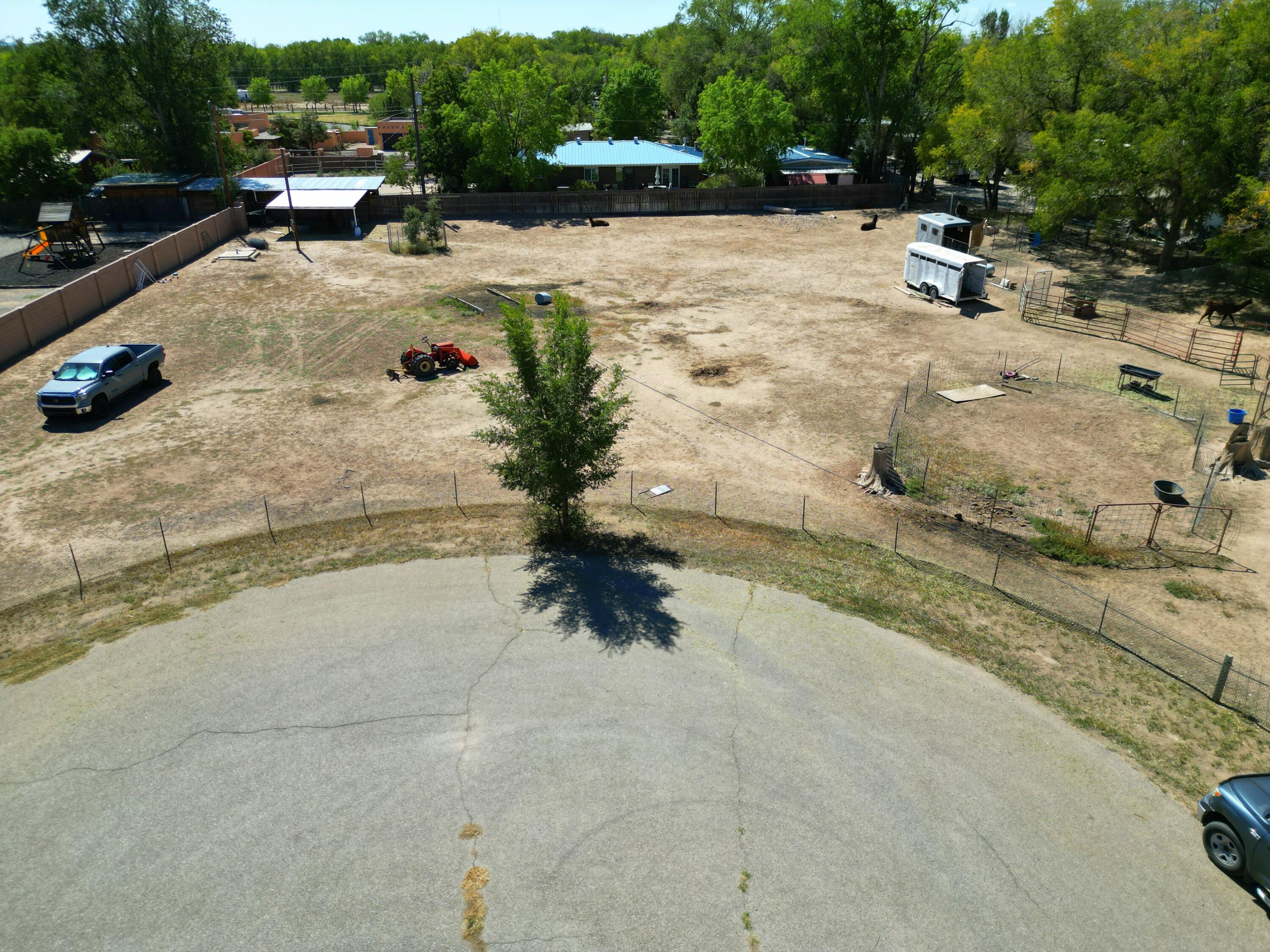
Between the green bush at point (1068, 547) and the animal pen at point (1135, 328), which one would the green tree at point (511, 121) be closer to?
the animal pen at point (1135, 328)

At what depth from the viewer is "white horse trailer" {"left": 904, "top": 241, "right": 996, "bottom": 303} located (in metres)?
37.5

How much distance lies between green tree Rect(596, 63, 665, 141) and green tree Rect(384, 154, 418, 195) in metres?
22.8

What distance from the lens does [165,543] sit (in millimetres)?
19625

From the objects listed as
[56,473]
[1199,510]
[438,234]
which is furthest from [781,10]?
[56,473]

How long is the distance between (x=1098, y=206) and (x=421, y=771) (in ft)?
135

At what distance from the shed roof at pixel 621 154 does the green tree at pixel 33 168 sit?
33372 mm

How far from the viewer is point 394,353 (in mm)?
32281

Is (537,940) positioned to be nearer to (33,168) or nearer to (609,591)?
(609,591)

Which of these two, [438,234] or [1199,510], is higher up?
[438,234]

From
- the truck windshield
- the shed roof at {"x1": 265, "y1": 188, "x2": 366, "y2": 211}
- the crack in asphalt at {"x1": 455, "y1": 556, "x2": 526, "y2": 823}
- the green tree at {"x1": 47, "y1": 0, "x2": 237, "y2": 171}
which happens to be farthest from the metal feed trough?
the green tree at {"x1": 47, "y1": 0, "x2": 237, "y2": 171}

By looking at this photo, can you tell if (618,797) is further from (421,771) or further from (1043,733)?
(1043,733)

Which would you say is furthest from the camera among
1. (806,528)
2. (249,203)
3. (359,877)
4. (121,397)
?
(249,203)

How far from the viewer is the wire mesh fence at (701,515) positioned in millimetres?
16953

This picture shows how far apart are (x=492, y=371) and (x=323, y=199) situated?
98.0 feet
